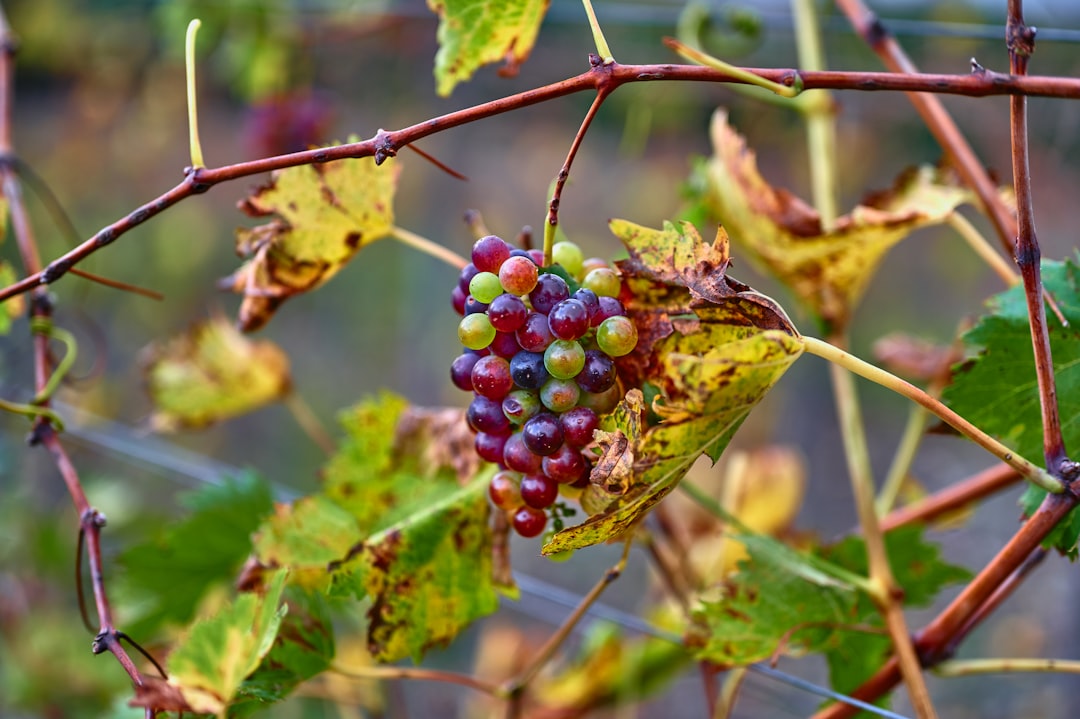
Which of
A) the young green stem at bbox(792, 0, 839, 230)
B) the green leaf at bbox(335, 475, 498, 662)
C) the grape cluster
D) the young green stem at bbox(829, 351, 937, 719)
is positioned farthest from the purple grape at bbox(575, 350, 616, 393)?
the young green stem at bbox(792, 0, 839, 230)

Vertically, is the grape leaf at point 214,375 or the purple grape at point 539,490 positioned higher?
the grape leaf at point 214,375

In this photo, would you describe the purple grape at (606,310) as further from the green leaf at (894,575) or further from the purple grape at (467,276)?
the green leaf at (894,575)

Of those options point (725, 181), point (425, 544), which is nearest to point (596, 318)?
point (425, 544)

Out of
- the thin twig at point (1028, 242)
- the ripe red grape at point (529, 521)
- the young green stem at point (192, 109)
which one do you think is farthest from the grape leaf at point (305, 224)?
the thin twig at point (1028, 242)

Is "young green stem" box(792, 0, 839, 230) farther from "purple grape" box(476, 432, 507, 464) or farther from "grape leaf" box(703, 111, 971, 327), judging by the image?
"purple grape" box(476, 432, 507, 464)

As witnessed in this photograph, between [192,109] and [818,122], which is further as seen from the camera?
[818,122]

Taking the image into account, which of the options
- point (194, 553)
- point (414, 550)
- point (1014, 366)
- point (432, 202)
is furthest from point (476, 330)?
point (432, 202)

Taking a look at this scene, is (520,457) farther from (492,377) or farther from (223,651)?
(223,651)
